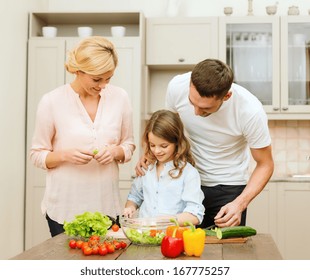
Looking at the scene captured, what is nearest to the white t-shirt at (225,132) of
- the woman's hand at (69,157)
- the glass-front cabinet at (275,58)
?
the woman's hand at (69,157)

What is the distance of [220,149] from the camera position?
243cm

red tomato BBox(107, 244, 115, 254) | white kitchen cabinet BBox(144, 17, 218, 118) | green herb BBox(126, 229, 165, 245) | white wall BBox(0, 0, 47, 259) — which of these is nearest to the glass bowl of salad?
green herb BBox(126, 229, 165, 245)

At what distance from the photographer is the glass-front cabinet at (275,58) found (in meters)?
4.28

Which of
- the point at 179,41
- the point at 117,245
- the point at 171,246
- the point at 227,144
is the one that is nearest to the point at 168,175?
the point at 227,144

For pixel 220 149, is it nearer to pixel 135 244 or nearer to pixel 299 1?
pixel 135 244

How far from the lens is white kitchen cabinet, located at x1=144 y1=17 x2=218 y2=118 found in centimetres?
431

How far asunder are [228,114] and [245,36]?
217 cm

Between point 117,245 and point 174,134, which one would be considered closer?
point 117,245

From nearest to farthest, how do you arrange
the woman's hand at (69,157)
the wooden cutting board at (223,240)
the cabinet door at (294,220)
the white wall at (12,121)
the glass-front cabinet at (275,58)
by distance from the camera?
the wooden cutting board at (223,240) < the woman's hand at (69,157) < the white wall at (12,121) < the cabinet door at (294,220) < the glass-front cabinet at (275,58)

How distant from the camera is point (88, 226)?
1.91 m

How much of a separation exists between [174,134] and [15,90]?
1.97 meters

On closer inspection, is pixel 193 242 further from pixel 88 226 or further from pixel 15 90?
pixel 15 90

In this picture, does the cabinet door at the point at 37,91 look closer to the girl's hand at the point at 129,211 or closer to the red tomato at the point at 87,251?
the girl's hand at the point at 129,211
